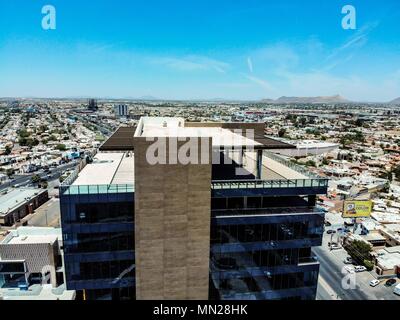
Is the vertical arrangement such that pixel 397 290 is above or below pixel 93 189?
below

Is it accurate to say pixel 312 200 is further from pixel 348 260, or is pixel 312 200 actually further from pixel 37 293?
pixel 37 293

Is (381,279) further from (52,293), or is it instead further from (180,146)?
(52,293)

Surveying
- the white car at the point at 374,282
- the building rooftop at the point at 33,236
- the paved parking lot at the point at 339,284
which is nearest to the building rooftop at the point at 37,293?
the building rooftop at the point at 33,236

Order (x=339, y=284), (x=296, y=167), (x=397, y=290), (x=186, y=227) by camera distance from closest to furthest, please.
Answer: (x=186, y=227)
(x=296, y=167)
(x=397, y=290)
(x=339, y=284)

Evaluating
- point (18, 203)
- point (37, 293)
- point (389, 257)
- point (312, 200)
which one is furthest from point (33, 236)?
point (389, 257)

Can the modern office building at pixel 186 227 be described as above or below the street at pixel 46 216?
above

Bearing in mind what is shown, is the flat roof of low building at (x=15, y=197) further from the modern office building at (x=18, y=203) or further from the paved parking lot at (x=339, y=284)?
the paved parking lot at (x=339, y=284)
